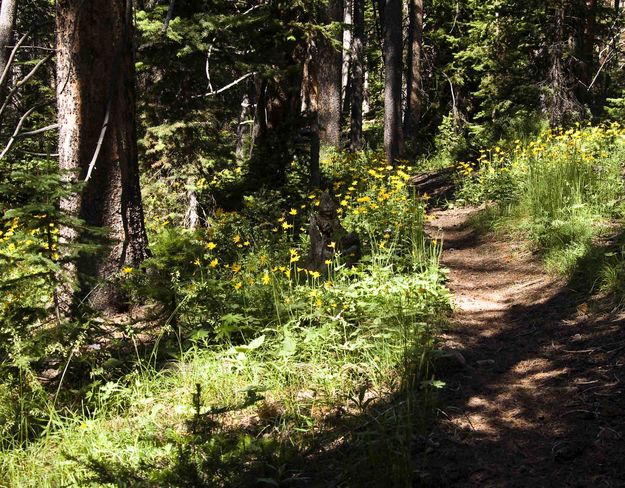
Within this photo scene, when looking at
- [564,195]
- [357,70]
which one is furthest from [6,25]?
[357,70]

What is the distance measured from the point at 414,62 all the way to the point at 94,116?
658 inches

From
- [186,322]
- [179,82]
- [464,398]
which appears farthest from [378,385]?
[179,82]

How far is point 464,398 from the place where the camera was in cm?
380

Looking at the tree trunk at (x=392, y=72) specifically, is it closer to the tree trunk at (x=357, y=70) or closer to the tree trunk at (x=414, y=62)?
the tree trunk at (x=357, y=70)

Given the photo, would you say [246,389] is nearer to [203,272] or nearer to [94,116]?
[203,272]

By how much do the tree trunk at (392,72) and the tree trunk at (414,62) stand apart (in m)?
5.24

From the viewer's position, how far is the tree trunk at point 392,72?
587 inches

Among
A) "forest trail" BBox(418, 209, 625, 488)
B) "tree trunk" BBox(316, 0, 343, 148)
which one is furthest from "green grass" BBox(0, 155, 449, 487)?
"tree trunk" BBox(316, 0, 343, 148)

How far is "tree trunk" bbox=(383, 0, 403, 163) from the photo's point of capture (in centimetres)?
1491

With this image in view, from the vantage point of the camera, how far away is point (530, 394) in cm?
377

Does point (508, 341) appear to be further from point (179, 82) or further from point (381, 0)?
point (381, 0)

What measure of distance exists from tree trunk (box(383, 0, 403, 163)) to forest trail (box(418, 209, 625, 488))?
9.30 meters

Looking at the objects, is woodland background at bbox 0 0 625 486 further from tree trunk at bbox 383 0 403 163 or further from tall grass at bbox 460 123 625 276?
→ tree trunk at bbox 383 0 403 163

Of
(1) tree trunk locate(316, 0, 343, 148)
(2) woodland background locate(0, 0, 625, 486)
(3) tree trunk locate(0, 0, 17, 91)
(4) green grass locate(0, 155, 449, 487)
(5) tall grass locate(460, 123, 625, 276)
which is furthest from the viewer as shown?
(1) tree trunk locate(316, 0, 343, 148)
